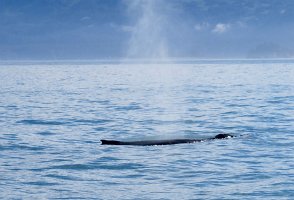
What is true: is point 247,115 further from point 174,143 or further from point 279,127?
point 174,143

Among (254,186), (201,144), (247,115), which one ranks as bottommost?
(254,186)

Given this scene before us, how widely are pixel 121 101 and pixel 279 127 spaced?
31.6 m

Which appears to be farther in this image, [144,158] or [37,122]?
[37,122]

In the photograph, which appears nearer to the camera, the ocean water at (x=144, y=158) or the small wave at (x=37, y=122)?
the ocean water at (x=144, y=158)

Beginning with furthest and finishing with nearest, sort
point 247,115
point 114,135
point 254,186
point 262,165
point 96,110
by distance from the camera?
point 96,110, point 247,115, point 114,135, point 262,165, point 254,186

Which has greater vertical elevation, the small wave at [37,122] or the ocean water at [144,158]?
the small wave at [37,122]

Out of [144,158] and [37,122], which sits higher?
[37,122]

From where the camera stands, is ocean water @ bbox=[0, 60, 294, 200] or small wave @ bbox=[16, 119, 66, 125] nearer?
ocean water @ bbox=[0, 60, 294, 200]

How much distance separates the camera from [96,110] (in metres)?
62.4

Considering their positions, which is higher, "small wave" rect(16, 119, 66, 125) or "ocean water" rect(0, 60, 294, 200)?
"small wave" rect(16, 119, 66, 125)

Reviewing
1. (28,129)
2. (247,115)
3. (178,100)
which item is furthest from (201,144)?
(178,100)

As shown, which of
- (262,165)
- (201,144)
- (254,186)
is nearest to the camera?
(254,186)

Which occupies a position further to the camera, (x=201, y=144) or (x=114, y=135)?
(x=114, y=135)

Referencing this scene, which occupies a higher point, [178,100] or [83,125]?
[178,100]
